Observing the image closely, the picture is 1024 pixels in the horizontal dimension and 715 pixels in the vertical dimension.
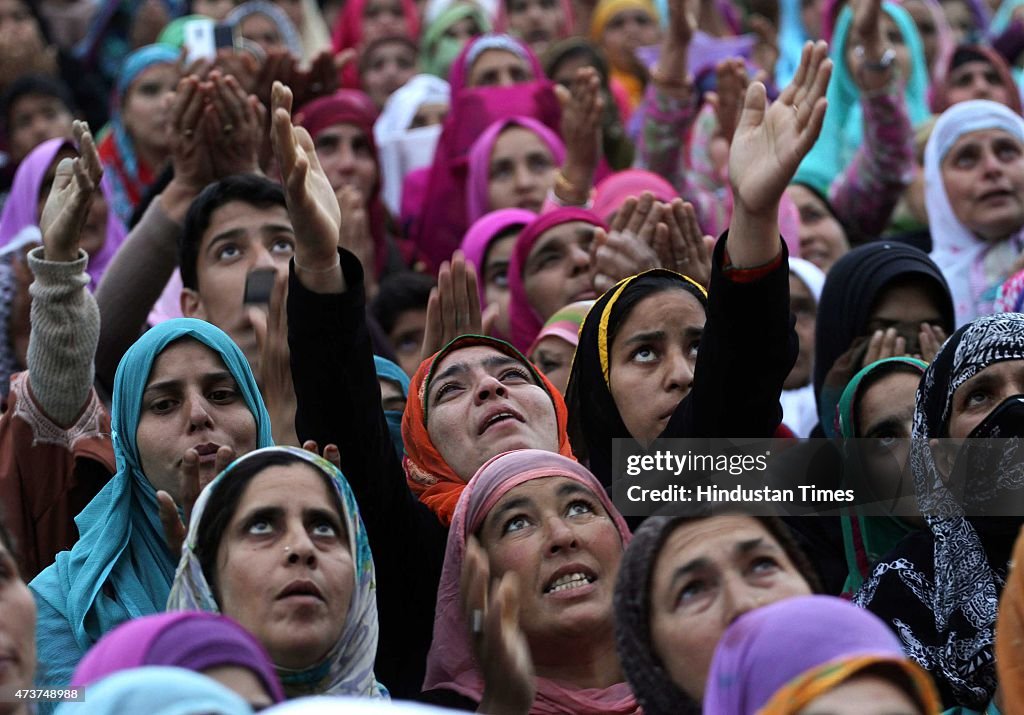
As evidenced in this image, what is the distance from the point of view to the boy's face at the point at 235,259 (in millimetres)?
5156

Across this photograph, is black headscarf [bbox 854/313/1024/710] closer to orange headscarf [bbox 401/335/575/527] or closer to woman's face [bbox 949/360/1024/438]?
woman's face [bbox 949/360/1024/438]

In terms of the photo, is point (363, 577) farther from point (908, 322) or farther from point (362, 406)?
point (908, 322)

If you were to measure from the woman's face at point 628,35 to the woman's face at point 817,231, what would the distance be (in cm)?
241

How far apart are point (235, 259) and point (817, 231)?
228cm

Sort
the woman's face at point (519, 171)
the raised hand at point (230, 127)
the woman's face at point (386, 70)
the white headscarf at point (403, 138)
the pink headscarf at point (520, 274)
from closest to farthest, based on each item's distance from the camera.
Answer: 1. the raised hand at point (230, 127)
2. the pink headscarf at point (520, 274)
3. the woman's face at point (519, 171)
4. the white headscarf at point (403, 138)
5. the woman's face at point (386, 70)

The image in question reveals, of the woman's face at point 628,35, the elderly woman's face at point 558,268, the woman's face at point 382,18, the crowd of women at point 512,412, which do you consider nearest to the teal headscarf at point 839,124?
the crowd of women at point 512,412

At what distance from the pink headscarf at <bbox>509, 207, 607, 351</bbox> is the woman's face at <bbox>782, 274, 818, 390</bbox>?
640mm

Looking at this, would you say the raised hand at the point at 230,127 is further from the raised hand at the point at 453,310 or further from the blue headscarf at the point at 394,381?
the raised hand at the point at 453,310

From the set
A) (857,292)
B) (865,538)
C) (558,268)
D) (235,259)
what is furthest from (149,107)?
(865,538)

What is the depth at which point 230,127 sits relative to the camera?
5746 millimetres

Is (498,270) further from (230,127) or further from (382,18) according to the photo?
(382,18)

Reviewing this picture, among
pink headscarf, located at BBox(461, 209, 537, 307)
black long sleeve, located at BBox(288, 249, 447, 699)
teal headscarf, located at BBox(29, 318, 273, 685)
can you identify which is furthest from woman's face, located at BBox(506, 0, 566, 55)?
black long sleeve, located at BBox(288, 249, 447, 699)

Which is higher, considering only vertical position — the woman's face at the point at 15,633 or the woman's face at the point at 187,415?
the woman's face at the point at 187,415

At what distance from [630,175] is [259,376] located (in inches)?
83.4
